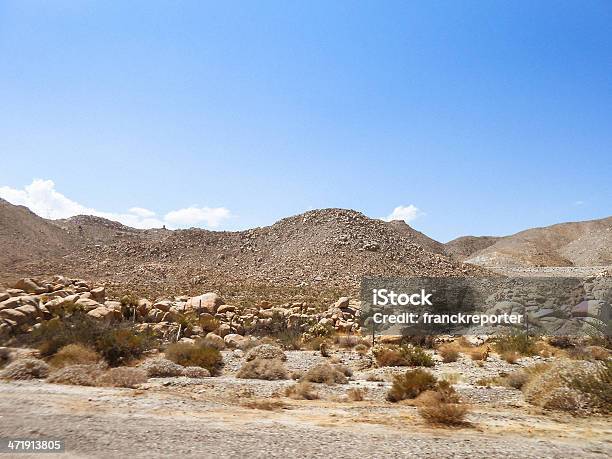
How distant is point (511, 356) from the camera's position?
56.2ft

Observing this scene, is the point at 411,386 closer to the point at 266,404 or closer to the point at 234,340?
the point at 266,404

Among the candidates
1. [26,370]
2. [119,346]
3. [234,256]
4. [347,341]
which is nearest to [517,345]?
[347,341]

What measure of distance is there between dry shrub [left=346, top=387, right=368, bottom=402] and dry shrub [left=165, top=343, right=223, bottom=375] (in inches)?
202

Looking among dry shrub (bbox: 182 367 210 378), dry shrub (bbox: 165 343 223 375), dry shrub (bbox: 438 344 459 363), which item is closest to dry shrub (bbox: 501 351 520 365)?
dry shrub (bbox: 438 344 459 363)

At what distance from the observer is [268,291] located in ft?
125

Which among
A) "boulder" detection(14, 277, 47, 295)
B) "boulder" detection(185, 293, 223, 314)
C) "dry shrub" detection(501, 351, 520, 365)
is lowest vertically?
"dry shrub" detection(501, 351, 520, 365)

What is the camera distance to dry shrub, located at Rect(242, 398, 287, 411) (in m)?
10.5

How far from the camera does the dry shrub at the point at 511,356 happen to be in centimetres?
1692

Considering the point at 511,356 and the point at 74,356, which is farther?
the point at 511,356

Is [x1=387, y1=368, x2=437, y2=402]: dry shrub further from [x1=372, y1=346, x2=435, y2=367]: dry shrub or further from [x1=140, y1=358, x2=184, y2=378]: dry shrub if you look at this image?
[x1=140, y1=358, x2=184, y2=378]: dry shrub

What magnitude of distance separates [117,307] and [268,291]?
54.8ft

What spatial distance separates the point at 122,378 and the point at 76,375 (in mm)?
1288

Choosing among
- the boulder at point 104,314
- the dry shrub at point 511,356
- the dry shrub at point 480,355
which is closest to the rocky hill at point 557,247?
the dry shrub at point 480,355

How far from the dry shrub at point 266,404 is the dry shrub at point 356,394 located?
183 centimetres
